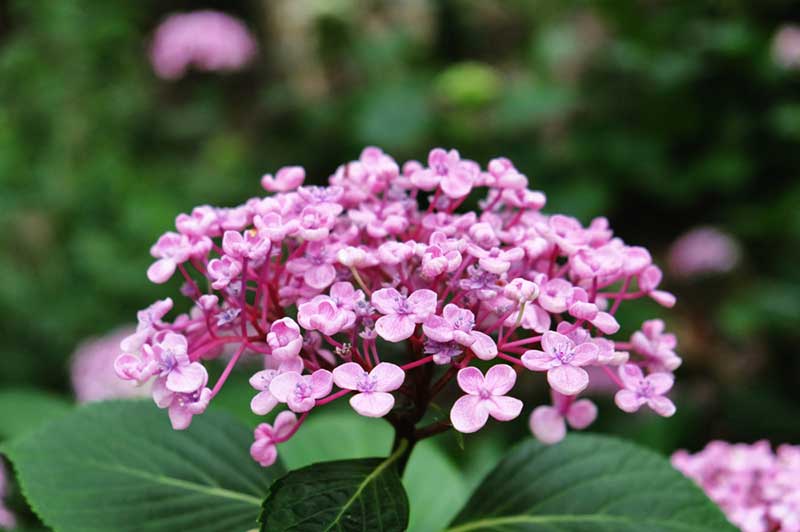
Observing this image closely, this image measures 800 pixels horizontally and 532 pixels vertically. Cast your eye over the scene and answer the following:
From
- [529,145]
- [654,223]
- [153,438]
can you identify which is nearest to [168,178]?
[529,145]

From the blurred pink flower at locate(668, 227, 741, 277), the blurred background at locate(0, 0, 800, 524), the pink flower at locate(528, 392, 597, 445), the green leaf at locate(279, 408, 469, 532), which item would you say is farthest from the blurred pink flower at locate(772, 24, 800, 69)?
the pink flower at locate(528, 392, 597, 445)

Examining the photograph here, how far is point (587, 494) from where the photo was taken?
1054 millimetres

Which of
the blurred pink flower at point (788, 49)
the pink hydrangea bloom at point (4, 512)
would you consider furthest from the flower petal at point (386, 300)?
the blurred pink flower at point (788, 49)

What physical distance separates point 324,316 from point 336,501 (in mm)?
188

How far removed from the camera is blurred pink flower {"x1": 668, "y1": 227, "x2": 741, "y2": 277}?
3.40 metres

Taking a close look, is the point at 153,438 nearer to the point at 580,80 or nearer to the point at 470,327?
the point at 470,327

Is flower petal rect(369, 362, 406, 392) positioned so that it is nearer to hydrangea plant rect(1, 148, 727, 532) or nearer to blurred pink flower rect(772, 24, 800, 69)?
hydrangea plant rect(1, 148, 727, 532)

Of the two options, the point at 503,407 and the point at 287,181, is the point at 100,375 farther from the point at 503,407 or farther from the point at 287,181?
the point at 503,407

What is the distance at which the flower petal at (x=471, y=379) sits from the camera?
0.78 metres

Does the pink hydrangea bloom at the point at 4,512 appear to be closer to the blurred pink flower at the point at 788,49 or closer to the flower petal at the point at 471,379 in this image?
the flower petal at the point at 471,379

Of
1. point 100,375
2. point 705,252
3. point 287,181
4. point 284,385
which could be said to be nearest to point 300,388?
point 284,385

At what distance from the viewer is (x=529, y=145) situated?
133 inches

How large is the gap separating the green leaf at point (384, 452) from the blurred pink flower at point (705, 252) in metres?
2.31

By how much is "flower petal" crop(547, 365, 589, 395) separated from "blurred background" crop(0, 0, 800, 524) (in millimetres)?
1787
